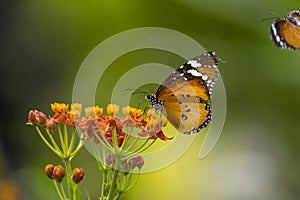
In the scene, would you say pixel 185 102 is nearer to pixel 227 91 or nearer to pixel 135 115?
pixel 135 115

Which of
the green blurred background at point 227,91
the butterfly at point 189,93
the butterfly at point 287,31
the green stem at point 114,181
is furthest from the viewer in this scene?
the green blurred background at point 227,91

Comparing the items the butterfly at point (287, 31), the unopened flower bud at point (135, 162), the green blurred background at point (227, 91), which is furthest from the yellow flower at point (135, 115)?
the green blurred background at point (227, 91)

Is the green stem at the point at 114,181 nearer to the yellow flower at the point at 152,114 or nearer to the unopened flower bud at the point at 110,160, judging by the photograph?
the unopened flower bud at the point at 110,160

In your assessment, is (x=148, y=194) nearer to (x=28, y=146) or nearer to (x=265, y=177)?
(x=265, y=177)

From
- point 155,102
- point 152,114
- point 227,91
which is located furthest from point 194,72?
point 227,91

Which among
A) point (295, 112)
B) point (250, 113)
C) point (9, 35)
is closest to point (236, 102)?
point (250, 113)

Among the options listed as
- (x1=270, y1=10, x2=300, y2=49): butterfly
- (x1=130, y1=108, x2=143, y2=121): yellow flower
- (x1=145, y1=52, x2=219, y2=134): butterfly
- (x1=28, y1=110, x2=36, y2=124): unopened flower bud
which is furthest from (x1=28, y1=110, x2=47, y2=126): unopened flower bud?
(x1=270, y1=10, x2=300, y2=49): butterfly

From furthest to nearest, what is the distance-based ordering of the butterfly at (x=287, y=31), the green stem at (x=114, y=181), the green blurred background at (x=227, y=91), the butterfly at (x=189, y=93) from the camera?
1. the green blurred background at (x=227, y=91)
2. the butterfly at (x=287, y=31)
3. the butterfly at (x=189, y=93)
4. the green stem at (x=114, y=181)

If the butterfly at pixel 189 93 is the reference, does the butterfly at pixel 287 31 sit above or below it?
above
